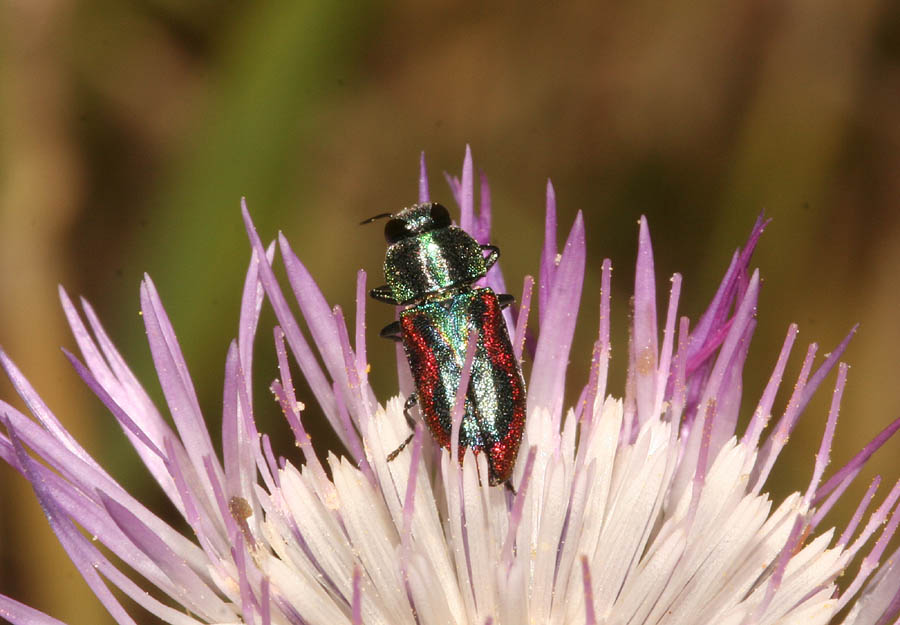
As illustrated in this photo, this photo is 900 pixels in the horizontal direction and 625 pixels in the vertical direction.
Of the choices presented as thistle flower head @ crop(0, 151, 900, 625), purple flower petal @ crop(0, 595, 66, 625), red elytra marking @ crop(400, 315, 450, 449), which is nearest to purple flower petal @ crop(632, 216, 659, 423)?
thistle flower head @ crop(0, 151, 900, 625)

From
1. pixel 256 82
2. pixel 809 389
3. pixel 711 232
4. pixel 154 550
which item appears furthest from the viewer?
pixel 711 232

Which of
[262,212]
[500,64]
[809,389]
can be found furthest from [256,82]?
[809,389]

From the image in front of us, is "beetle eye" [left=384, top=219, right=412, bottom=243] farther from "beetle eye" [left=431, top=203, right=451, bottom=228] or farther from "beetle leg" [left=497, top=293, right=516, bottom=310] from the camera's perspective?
"beetle leg" [left=497, top=293, right=516, bottom=310]

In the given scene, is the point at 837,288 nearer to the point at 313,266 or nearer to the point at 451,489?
the point at 313,266

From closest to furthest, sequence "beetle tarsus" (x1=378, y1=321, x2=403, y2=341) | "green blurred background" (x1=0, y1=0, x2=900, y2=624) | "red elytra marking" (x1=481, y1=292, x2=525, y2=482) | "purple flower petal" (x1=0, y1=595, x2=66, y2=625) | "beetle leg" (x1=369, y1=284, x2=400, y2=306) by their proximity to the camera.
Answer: "purple flower petal" (x1=0, y1=595, x2=66, y2=625) < "red elytra marking" (x1=481, y1=292, x2=525, y2=482) < "beetle tarsus" (x1=378, y1=321, x2=403, y2=341) < "beetle leg" (x1=369, y1=284, x2=400, y2=306) < "green blurred background" (x1=0, y1=0, x2=900, y2=624)

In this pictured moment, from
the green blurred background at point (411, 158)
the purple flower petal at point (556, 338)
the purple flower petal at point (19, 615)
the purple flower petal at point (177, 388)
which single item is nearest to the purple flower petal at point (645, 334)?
the purple flower petal at point (556, 338)

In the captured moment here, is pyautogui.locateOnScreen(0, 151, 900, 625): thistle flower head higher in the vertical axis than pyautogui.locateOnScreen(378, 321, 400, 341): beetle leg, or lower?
lower

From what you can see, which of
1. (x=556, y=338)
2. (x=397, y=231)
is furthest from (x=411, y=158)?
(x=556, y=338)
